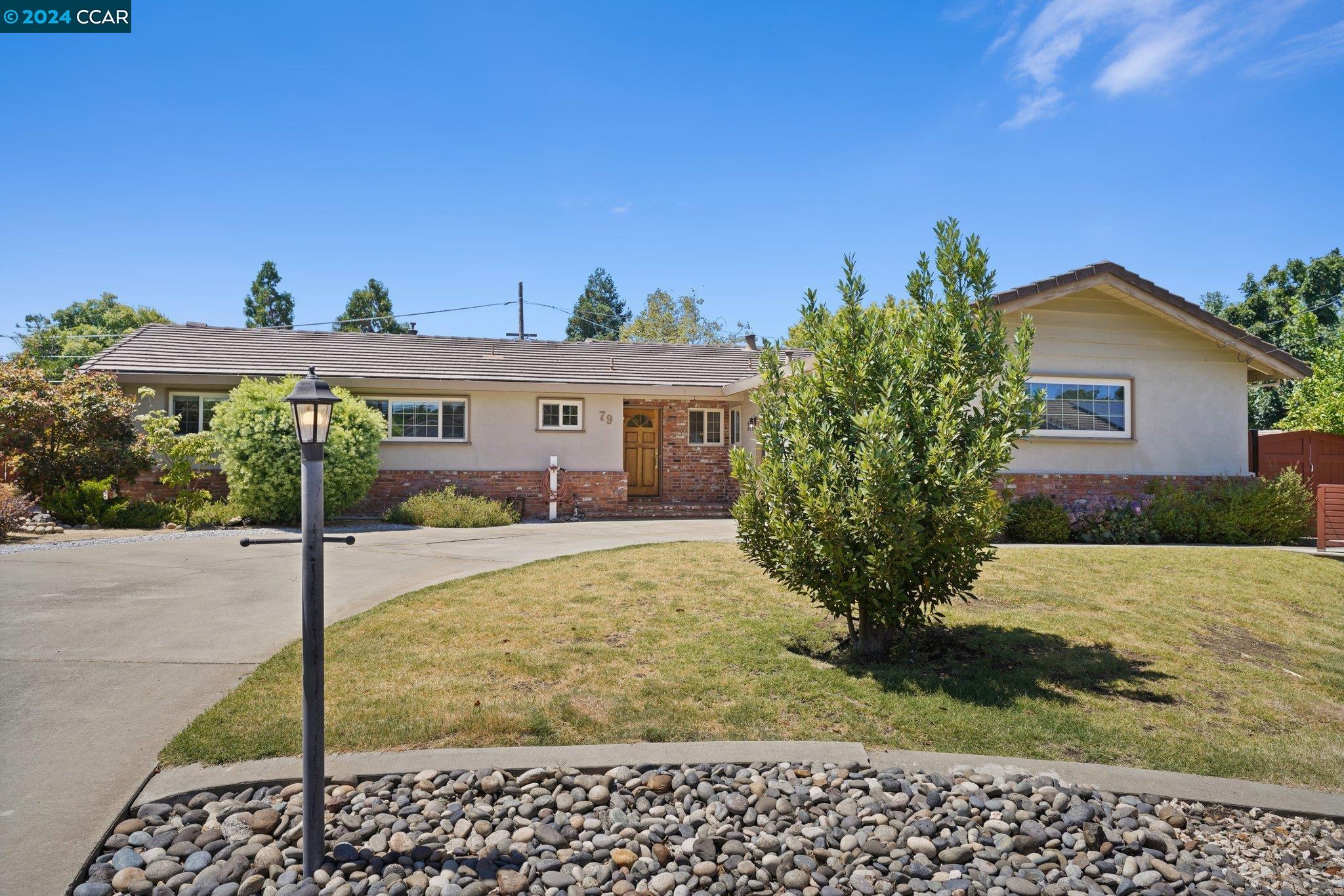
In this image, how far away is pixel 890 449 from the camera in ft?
14.6

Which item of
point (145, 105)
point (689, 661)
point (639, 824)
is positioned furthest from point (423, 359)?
point (639, 824)

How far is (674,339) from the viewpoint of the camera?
147ft

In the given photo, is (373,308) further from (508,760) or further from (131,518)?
(508,760)

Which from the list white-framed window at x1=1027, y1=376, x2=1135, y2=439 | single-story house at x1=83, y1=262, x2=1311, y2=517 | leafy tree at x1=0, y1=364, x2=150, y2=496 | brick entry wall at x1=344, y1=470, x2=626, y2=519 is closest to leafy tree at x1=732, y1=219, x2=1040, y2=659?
single-story house at x1=83, y1=262, x2=1311, y2=517

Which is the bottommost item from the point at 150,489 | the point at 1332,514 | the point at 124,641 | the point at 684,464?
the point at 124,641

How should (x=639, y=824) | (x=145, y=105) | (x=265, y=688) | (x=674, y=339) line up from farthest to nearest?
(x=674, y=339) < (x=145, y=105) < (x=265, y=688) < (x=639, y=824)

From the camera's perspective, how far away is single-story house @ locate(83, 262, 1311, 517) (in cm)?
1295

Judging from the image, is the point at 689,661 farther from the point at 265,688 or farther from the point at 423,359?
the point at 423,359

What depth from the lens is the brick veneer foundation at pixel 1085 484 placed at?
41.9ft

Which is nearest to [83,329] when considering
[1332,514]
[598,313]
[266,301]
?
[266,301]

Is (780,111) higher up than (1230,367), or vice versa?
(780,111)

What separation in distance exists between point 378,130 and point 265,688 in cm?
1239

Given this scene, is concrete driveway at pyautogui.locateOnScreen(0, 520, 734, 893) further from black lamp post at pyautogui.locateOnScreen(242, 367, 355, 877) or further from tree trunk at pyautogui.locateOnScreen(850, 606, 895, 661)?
tree trunk at pyautogui.locateOnScreen(850, 606, 895, 661)

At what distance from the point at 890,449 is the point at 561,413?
1408 cm
